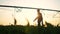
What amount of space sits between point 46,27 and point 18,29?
458 mm

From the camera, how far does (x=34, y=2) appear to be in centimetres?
190

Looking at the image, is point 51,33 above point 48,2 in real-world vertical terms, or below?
below

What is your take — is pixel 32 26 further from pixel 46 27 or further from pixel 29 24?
pixel 46 27

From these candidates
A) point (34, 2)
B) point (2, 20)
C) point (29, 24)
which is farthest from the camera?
point (34, 2)

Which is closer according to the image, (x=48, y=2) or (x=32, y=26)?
(x=32, y=26)

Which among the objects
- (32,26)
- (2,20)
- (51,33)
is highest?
(2,20)

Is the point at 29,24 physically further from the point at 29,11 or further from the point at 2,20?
the point at 2,20

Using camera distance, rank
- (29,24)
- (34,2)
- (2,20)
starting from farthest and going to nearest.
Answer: (34,2) < (29,24) < (2,20)

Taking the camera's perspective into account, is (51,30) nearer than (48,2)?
Yes

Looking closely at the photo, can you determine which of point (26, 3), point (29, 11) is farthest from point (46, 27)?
point (26, 3)

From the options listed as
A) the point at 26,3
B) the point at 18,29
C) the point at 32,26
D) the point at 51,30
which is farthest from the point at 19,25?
the point at 51,30

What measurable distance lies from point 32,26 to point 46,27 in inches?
9.2

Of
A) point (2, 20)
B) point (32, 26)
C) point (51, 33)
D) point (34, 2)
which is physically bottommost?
point (51, 33)

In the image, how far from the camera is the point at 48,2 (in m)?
1.98
